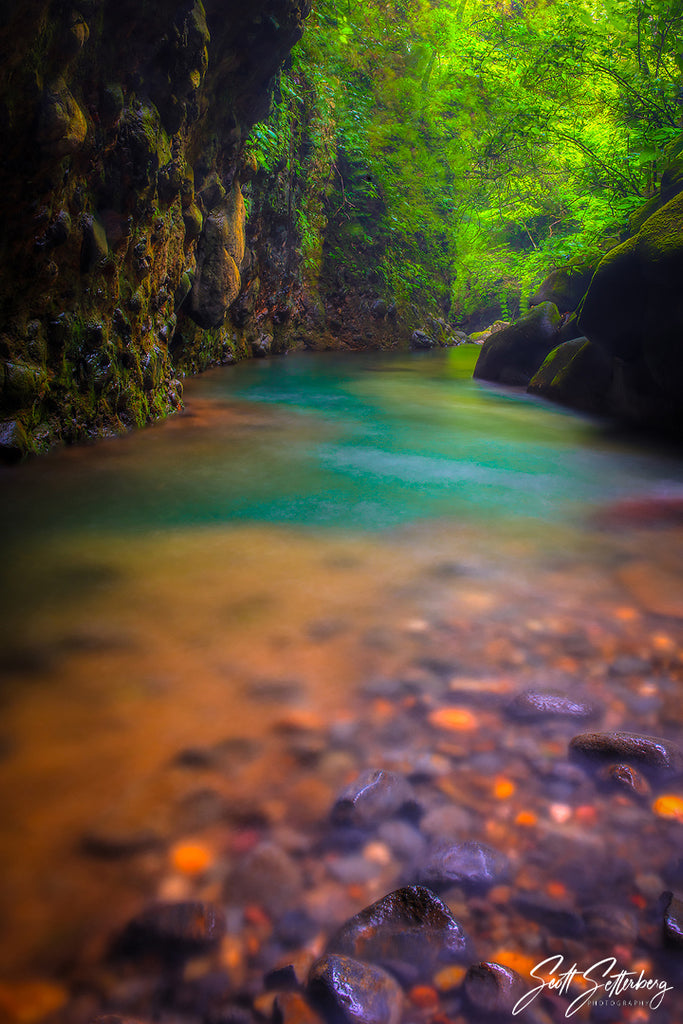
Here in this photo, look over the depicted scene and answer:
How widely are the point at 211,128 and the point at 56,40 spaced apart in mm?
3553

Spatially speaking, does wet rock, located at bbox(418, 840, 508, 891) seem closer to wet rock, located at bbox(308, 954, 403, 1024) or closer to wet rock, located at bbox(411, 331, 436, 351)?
wet rock, located at bbox(308, 954, 403, 1024)

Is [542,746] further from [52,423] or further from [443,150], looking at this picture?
[443,150]

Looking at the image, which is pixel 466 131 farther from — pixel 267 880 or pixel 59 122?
pixel 267 880

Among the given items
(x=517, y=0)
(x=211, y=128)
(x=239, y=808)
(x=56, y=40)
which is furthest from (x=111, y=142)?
(x=517, y=0)

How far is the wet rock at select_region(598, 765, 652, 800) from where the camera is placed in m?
1.52

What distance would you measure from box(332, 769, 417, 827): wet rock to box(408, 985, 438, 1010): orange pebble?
0.37m

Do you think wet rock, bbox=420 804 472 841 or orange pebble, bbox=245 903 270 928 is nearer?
orange pebble, bbox=245 903 270 928

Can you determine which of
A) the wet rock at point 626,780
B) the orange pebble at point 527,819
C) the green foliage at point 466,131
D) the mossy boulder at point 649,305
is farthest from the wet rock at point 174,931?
the green foliage at point 466,131

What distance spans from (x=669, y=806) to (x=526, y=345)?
33.2 ft

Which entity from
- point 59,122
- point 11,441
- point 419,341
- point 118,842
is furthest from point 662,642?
point 419,341

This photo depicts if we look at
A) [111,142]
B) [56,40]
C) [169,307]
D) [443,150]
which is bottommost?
[169,307]

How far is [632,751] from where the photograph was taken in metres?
1.63

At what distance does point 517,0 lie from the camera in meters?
18.6

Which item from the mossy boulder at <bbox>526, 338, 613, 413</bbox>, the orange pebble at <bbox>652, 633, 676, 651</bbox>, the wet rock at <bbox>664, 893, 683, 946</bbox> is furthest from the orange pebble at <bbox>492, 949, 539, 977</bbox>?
the mossy boulder at <bbox>526, 338, 613, 413</bbox>
